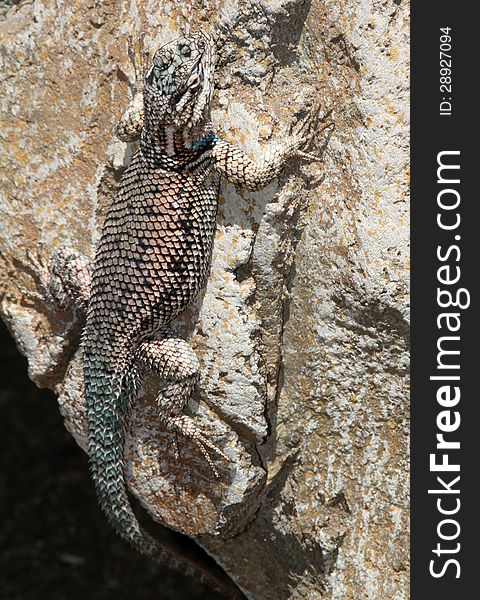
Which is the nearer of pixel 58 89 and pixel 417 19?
pixel 417 19

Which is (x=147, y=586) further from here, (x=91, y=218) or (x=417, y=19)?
(x=417, y=19)

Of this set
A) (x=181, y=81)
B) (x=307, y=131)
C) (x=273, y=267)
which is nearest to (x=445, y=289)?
(x=273, y=267)

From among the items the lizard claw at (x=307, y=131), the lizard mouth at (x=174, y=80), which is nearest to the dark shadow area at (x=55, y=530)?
the lizard claw at (x=307, y=131)

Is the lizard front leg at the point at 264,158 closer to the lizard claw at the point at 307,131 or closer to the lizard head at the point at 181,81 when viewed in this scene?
the lizard claw at the point at 307,131

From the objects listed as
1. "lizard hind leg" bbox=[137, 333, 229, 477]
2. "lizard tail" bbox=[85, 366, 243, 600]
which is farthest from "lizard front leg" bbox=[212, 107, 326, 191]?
"lizard tail" bbox=[85, 366, 243, 600]

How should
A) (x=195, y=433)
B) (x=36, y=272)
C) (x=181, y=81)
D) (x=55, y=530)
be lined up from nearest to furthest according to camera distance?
(x=181, y=81)
(x=195, y=433)
(x=36, y=272)
(x=55, y=530)

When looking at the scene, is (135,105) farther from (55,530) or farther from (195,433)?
(55,530)

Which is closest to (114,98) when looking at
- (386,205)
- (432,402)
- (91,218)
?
(91,218)
